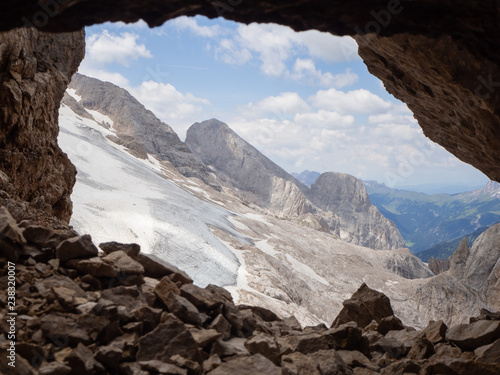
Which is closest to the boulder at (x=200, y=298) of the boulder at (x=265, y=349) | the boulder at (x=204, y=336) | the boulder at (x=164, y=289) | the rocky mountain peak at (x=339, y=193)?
the boulder at (x=164, y=289)

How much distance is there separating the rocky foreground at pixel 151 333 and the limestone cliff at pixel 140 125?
11045 cm

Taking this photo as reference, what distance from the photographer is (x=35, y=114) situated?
52.2 feet

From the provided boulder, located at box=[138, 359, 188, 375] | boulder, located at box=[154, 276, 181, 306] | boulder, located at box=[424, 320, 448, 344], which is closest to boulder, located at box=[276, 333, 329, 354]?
boulder, located at box=[154, 276, 181, 306]

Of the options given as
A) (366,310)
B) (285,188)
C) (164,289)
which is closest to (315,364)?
(164,289)

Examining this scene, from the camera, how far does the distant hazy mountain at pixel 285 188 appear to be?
161 m

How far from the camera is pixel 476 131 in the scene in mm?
9727

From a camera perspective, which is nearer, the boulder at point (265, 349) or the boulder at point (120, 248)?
the boulder at point (265, 349)

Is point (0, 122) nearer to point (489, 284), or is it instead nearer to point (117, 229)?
point (117, 229)

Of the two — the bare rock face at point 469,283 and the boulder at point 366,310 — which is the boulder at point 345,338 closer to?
the boulder at point 366,310

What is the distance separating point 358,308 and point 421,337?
11.0 feet

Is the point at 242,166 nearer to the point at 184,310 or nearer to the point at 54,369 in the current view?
the point at 184,310

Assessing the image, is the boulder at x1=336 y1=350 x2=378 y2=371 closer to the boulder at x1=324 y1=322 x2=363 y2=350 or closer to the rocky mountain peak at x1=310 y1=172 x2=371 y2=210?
the boulder at x1=324 y1=322 x2=363 y2=350

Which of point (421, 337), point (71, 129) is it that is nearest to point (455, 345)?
point (421, 337)

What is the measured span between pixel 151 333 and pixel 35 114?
1337 centimetres
